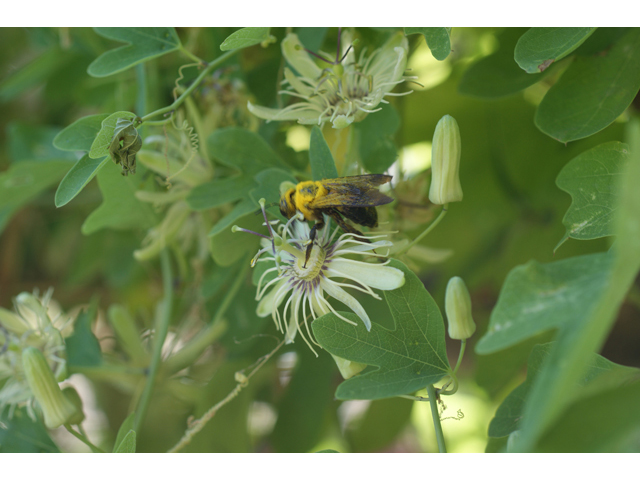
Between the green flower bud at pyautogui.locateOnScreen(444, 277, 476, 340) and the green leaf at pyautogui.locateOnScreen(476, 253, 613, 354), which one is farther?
the green flower bud at pyautogui.locateOnScreen(444, 277, 476, 340)

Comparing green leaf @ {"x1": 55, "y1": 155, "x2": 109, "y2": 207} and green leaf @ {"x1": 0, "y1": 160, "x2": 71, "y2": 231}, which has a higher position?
green leaf @ {"x1": 55, "y1": 155, "x2": 109, "y2": 207}

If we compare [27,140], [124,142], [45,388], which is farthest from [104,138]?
[27,140]

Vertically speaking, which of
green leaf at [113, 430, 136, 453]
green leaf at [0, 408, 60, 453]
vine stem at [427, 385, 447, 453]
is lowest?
green leaf at [0, 408, 60, 453]

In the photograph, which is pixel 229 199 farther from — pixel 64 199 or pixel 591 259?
pixel 591 259

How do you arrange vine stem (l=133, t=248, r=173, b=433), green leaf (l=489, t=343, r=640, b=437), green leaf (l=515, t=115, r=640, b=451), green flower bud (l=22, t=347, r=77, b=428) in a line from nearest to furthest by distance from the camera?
green leaf (l=515, t=115, r=640, b=451) < green leaf (l=489, t=343, r=640, b=437) < green flower bud (l=22, t=347, r=77, b=428) < vine stem (l=133, t=248, r=173, b=433)

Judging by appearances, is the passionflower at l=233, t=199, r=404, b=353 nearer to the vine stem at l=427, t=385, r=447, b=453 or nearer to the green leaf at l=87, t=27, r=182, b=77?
the vine stem at l=427, t=385, r=447, b=453

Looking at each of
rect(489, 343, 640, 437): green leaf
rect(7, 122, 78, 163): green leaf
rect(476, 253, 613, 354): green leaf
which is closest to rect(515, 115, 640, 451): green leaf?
rect(476, 253, 613, 354): green leaf

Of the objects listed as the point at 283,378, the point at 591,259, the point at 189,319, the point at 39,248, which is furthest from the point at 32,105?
the point at 591,259
